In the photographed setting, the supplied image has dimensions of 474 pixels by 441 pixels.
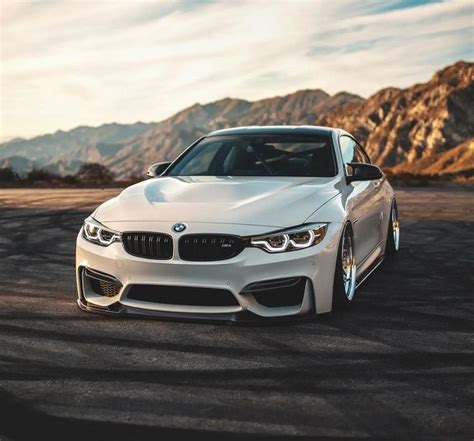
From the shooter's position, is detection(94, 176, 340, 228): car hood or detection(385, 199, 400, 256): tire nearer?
detection(94, 176, 340, 228): car hood

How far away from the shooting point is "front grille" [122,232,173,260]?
16.0ft

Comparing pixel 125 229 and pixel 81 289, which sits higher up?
pixel 125 229

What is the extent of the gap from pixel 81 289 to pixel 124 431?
2364 mm

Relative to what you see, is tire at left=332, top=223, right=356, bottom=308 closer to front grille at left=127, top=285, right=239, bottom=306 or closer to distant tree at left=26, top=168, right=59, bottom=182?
front grille at left=127, top=285, right=239, bottom=306

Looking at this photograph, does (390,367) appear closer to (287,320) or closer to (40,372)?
(287,320)

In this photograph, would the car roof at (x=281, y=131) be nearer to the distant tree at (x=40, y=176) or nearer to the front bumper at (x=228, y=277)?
the front bumper at (x=228, y=277)

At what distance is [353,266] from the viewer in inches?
228

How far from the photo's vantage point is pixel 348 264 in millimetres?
5688

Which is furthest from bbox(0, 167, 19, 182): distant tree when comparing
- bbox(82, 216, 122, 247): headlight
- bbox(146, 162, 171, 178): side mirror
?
bbox(82, 216, 122, 247): headlight

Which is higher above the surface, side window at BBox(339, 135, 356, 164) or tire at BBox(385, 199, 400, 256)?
side window at BBox(339, 135, 356, 164)

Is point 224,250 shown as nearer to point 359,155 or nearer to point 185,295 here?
point 185,295

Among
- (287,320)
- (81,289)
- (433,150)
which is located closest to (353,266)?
(287,320)

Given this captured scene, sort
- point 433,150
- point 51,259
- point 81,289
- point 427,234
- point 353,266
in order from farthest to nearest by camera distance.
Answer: point 433,150, point 427,234, point 51,259, point 353,266, point 81,289

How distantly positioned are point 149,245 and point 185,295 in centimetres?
43
